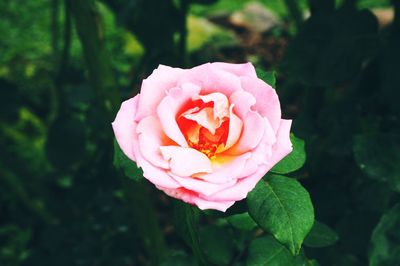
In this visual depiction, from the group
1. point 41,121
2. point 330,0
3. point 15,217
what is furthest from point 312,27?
point 41,121

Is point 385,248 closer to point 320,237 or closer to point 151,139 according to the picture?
point 320,237

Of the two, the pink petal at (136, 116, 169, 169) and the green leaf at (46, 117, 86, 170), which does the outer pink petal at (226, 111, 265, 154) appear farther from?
the green leaf at (46, 117, 86, 170)

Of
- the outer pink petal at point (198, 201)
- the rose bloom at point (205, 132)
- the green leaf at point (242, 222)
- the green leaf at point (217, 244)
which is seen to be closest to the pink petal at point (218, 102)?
the rose bloom at point (205, 132)

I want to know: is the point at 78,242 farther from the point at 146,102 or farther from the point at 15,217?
the point at 146,102

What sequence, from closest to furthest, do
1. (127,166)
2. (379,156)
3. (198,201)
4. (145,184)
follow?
(198,201)
(127,166)
(379,156)
(145,184)

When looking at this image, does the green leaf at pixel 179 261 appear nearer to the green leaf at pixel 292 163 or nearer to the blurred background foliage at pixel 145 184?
the blurred background foliage at pixel 145 184

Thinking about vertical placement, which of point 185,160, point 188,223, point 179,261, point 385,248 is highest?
point 185,160

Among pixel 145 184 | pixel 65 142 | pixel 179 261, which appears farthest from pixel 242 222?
pixel 65 142

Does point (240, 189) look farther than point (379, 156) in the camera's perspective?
No
